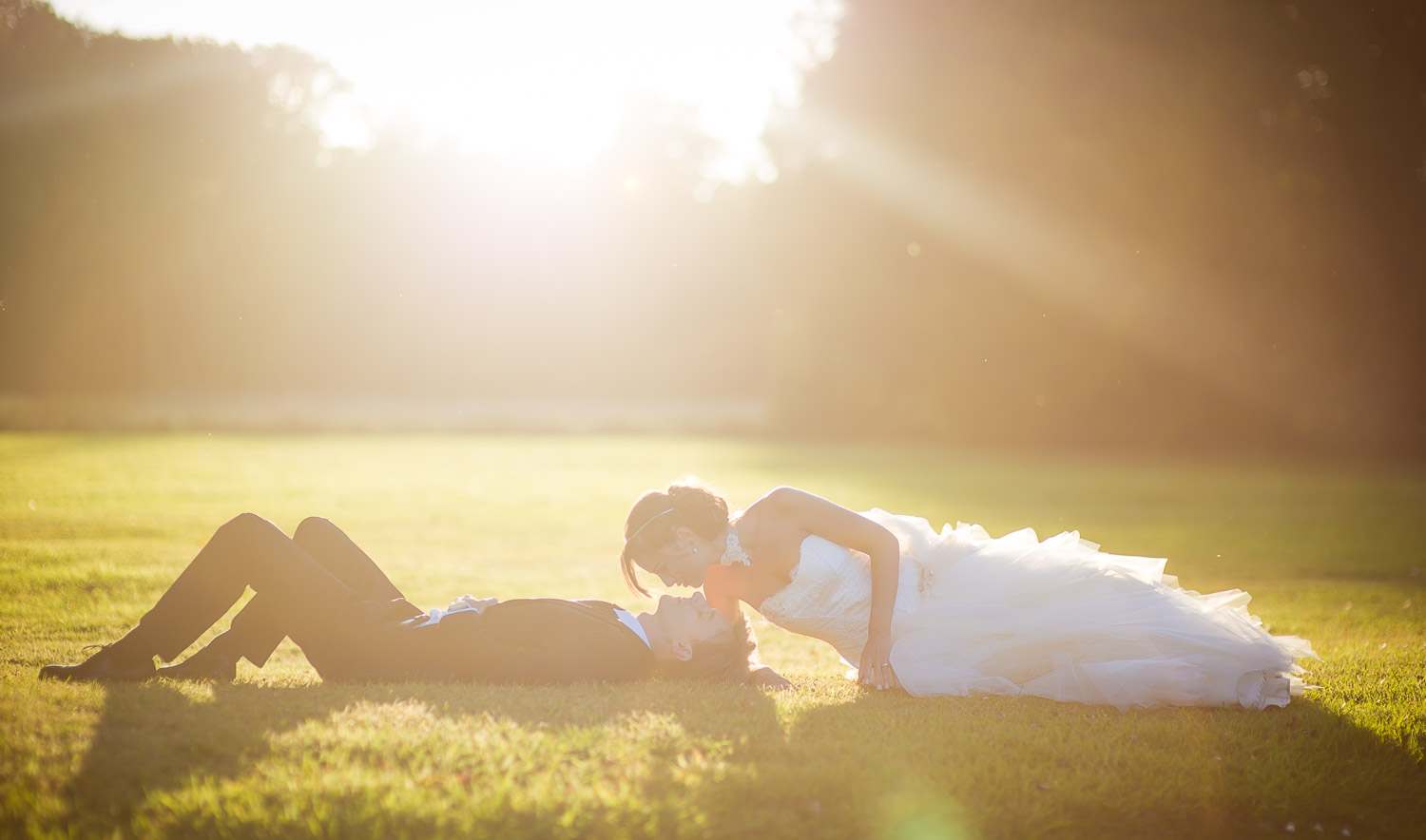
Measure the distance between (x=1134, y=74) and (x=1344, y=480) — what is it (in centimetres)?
1335

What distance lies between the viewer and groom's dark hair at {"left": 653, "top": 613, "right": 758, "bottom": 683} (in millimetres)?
5633

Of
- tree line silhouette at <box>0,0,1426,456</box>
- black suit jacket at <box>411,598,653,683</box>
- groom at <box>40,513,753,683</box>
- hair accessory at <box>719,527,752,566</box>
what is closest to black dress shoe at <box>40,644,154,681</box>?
groom at <box>40,513,753,683</box>

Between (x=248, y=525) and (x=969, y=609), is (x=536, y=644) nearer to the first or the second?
→ (x=248, y=525)

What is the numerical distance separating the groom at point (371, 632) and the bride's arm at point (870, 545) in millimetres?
797

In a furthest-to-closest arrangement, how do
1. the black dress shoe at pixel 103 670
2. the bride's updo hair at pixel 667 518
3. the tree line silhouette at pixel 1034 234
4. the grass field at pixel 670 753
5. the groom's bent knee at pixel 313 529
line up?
1. the tree line silhouette at pixel 1034 234
2. the groom's bent knee at pixel 313 529
3. the bride's updo hair at pixel 667 518
4. the black dress shoe at pixel 103 670
5. the grass field at pixel 670 753

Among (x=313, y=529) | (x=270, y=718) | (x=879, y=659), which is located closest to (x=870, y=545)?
(x=879, y=659)

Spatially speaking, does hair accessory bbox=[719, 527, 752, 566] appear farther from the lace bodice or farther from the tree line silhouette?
the tree line silhouette

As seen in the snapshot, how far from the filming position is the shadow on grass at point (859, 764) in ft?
12.4

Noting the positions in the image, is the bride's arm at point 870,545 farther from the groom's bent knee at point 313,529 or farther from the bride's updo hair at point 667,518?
the groom's bent knee at point 313,529

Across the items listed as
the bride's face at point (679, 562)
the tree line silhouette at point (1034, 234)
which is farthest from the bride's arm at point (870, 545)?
the tree line silhouette at point (1034, 234)

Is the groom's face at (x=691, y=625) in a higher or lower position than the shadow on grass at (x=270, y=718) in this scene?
higher

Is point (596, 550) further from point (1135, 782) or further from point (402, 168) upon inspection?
point (402, 168)

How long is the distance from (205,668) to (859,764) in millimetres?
3856

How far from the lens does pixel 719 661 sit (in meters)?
5.71
